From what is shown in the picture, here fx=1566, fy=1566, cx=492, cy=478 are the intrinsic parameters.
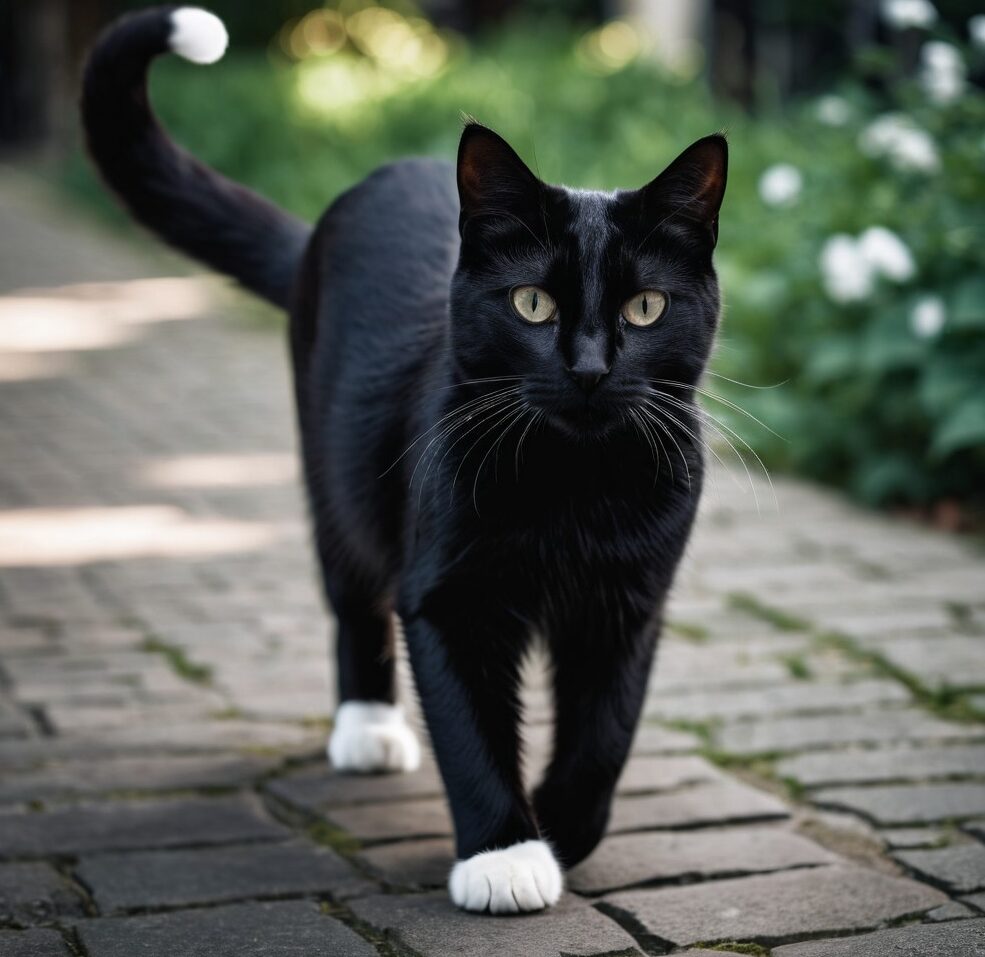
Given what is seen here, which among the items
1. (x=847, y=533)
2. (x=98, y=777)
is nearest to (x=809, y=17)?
(x=847, y=533)

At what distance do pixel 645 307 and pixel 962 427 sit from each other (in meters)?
2.75

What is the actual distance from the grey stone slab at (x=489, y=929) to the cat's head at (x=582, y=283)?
76 centimetres

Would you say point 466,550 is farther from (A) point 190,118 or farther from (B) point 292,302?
(A) point 190,118

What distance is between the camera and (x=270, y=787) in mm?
3066

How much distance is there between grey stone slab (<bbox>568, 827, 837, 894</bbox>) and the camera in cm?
265

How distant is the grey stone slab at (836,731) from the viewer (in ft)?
10.9

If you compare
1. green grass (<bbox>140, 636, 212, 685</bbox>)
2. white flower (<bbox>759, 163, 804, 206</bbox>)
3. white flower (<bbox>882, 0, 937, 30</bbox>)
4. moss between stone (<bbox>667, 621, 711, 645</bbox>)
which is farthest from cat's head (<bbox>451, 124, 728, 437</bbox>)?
white flower (<bbox>759, 163, 804, 206</bbox>)

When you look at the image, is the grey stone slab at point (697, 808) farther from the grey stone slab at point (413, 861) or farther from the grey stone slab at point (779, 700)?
the grey stone slab at point (779, 700)

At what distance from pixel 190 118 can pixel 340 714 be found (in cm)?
1133

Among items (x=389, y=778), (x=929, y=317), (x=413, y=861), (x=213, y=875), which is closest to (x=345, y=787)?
(x=389, y=778)

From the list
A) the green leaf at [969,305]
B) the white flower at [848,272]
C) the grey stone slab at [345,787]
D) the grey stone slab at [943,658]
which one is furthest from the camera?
the white flower at [848,272]

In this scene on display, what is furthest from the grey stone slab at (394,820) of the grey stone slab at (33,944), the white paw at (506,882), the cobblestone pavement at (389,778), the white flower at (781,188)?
the white flower at (781,188)

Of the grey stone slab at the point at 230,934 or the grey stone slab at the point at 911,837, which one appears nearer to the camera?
the grey stone slab at the point at 230,934

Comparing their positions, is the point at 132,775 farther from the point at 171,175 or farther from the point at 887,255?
the point at 887,255
